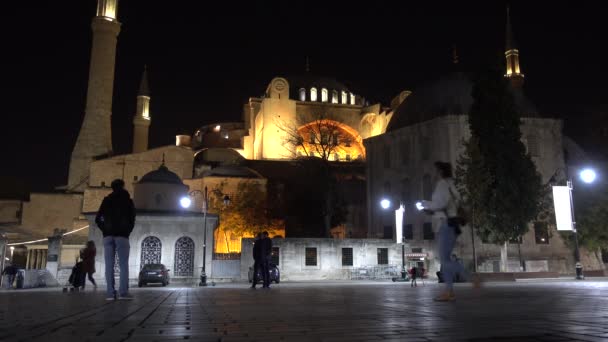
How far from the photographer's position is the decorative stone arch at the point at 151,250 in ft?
92.0

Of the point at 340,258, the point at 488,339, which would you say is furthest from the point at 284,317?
the point at 340,258

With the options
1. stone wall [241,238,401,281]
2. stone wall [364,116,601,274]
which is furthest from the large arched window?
stone wall [241,238,401,281]

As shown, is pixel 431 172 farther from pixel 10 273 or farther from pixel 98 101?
pixel 98 101

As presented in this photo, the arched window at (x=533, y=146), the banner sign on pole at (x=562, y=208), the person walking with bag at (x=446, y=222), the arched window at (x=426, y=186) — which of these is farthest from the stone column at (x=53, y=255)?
the arched window at (x=533, y=146)

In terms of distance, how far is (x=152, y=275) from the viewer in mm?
22406

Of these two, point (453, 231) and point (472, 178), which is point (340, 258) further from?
point (453, 231)

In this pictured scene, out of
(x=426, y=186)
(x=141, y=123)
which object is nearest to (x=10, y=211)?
(x=141, y=123)

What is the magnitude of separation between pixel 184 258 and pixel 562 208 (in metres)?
19.1

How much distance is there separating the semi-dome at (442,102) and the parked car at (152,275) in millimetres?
24482

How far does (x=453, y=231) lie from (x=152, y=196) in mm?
28411

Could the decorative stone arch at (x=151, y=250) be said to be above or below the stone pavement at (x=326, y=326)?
above

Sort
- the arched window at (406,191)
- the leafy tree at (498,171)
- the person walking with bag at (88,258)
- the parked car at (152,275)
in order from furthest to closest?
1. the arched window at (406,191)
2. the leafy tree at (498,171)
3. the parked car at (152,275)
4. the person walking with bag at (88,258)

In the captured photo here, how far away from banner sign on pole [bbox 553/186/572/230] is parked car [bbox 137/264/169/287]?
51.7ft

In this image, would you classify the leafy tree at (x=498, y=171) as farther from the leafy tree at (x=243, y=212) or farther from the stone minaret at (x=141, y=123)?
the stone minaret at (x=141, y=123)
